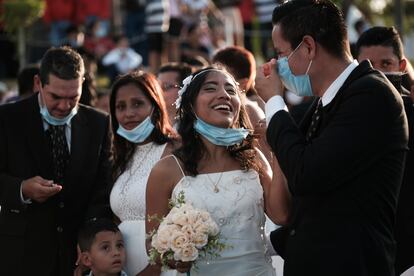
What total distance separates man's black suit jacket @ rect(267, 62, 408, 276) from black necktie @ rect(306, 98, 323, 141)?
53mm

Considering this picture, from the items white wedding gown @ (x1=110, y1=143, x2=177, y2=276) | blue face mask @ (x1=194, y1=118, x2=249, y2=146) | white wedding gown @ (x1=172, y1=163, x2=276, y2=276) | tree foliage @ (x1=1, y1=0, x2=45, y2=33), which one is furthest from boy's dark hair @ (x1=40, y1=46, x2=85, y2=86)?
tree foliage @ (x1=1, y1=0, x2=45, y2=33)

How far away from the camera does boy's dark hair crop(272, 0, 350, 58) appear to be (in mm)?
4777

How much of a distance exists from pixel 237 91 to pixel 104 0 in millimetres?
11593

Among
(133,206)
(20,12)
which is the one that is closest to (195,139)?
(133,206)

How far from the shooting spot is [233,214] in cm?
561

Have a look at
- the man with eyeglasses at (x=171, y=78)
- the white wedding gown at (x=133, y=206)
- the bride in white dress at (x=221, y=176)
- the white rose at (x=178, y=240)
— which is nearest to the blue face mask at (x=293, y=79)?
the bride in white dress at (x=221, y=176)

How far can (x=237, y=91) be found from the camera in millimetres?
5914

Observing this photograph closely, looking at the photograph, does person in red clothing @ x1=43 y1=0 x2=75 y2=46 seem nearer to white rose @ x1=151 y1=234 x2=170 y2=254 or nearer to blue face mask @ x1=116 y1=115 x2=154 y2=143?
blue face mask @ x1=116 y1=115 x2=154 y2=143

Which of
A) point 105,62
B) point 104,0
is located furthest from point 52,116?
point 104,0

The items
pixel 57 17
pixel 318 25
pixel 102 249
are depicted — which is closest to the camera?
pixel 318 25

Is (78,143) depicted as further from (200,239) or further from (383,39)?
(383,39)

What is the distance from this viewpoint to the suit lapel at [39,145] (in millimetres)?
6859

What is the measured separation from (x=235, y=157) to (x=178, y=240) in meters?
0.87

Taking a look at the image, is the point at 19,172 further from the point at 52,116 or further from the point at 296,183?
the point at 296,183
